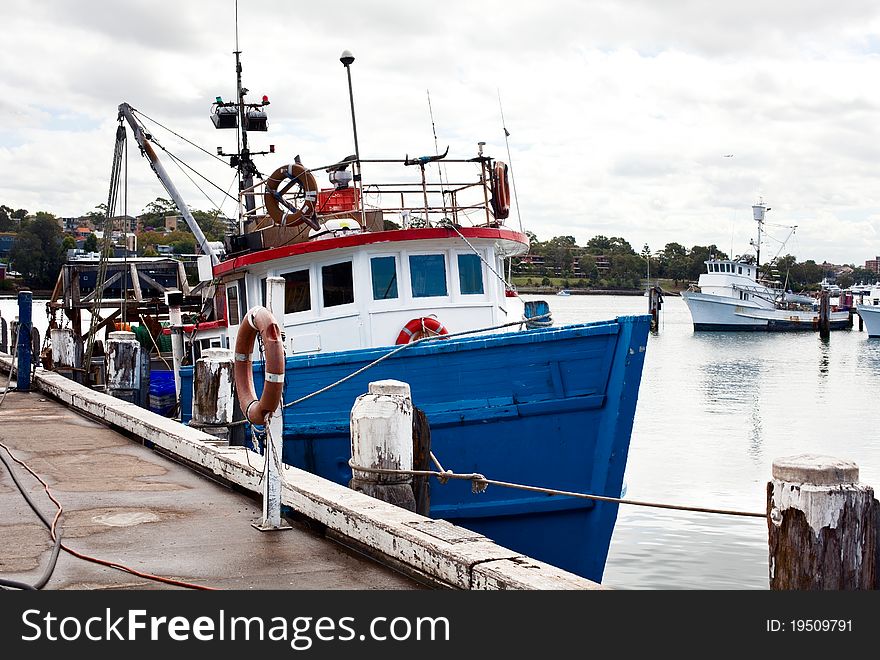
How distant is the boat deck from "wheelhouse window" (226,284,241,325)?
173 inches

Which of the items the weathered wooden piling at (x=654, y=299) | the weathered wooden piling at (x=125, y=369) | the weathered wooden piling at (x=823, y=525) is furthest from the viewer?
the weathered wooden piling at (x=654, y=299)

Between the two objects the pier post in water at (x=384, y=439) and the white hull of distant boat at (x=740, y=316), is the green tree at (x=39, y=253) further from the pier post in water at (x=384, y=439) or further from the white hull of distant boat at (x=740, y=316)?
the pier post in water at (x=384, y=439)

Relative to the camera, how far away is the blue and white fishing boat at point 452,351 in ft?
29.2

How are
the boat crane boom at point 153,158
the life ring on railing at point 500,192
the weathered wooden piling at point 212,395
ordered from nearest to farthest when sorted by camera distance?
the weathered wooden piling at point 212,395
the life ring on railing at point 500,192
the boat crane boom at point 153,158

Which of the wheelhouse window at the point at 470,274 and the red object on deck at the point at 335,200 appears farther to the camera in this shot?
the red object on deck at the point at 335,200

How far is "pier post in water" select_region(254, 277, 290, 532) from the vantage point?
5883 mm

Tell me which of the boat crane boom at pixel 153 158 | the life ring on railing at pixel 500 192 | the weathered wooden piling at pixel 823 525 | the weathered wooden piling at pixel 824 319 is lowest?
the weathered wooden piling at pixel 824 319

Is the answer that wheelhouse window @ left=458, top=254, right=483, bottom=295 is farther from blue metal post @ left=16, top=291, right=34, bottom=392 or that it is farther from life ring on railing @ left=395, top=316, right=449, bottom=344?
blue metal post @ left=16, top=291, right=34, bottom=392

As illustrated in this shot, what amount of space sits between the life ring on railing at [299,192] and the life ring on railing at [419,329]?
5.85 ft

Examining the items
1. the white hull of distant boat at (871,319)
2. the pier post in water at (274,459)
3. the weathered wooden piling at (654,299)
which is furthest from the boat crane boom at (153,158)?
the white hull of distant boat at (871,319)

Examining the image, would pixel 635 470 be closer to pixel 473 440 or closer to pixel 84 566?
pixel 473 440

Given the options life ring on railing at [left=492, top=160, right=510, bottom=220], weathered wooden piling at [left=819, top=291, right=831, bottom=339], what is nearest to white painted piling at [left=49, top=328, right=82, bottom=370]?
life ring on railing at [left=492, top=160, right=510, bottom=220]

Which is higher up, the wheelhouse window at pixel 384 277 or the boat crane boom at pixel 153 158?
the boat crane boom at pixel 153 158
